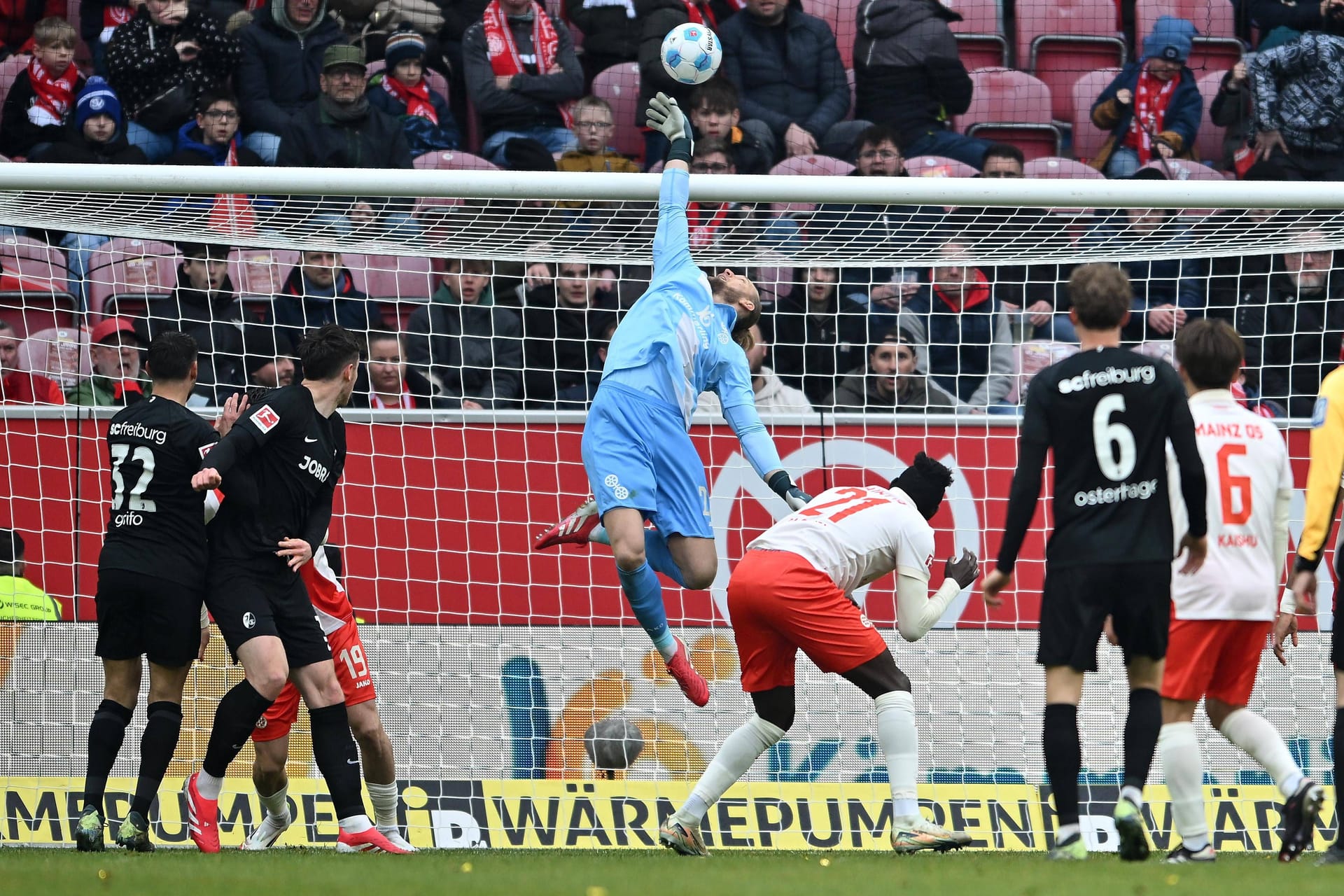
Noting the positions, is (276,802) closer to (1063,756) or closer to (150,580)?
(150,580)

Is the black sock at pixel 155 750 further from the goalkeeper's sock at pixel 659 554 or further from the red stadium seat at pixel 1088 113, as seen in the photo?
the red stadium seat at pixel 1088 113

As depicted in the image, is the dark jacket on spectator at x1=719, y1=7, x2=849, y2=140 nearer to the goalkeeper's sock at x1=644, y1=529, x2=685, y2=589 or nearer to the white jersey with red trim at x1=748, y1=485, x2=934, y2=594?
the goalkeeper's sock at x1=644, y1=529, x2=685, y2=589

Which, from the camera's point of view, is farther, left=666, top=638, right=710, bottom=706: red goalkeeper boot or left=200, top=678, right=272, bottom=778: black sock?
left=666, top=638, right=710, bottom=706: red goalkeeper boot

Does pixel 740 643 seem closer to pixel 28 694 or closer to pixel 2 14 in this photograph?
pixel 28 694

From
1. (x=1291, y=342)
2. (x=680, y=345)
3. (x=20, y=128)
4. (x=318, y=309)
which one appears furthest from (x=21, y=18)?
(x=1291, y=342)

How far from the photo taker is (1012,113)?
459 inches

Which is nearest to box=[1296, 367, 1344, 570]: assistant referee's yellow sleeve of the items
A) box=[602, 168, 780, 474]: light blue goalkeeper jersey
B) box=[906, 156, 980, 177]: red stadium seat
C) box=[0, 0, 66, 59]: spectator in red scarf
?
box=[602, 168, 780, 474]: light blue goalkeeper jersey

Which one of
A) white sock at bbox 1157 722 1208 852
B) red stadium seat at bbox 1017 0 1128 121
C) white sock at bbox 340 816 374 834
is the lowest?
Result: white sock at bbox 340 816 374 834

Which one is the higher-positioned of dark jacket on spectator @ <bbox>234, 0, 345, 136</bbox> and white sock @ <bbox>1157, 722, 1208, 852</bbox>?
dark jacket on spectator @ <bbox>234, 0, 345, 136</bbox>

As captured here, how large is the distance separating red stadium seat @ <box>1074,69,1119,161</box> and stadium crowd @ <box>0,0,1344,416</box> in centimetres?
4

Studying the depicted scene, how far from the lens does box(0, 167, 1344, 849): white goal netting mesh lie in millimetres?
7176

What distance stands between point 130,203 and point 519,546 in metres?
2.55

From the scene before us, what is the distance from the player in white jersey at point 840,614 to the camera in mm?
5484

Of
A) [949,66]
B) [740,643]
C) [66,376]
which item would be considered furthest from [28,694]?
[949,66]
